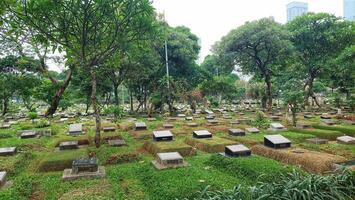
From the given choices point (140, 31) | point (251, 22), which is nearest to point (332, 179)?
point (140, 31)

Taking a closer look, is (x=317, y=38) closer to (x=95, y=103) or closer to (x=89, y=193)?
(x=95, y=103)

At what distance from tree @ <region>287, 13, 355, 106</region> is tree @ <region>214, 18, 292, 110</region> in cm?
252

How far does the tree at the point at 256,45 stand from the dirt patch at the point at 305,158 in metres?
17.2

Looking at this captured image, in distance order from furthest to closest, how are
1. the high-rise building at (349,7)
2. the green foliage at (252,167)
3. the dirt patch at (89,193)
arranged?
the high-rise building at (349,7)
the green foliage at (252,167)
the dirt patch at (89,193)

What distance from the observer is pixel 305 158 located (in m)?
9.31

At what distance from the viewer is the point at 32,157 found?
449 inches

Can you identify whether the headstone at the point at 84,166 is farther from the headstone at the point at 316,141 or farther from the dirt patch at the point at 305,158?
the headstone at the point at 316,141

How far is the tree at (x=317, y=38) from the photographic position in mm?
27812

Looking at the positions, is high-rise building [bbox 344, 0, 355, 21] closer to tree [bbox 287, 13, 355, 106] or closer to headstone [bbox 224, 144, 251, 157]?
tree [bbox 287, 13, 355, 106]

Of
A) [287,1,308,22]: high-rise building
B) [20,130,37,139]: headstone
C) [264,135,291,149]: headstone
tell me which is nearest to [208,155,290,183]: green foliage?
[264,135,291,149]: headstone

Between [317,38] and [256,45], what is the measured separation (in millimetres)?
6577

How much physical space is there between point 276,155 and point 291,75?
22817 millimetres

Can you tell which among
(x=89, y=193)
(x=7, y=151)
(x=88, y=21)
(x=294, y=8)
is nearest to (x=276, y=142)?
(x=89, y=193)

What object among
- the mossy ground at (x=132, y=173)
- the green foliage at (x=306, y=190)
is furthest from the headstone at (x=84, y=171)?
the green foliage at (x=306, y=190)
